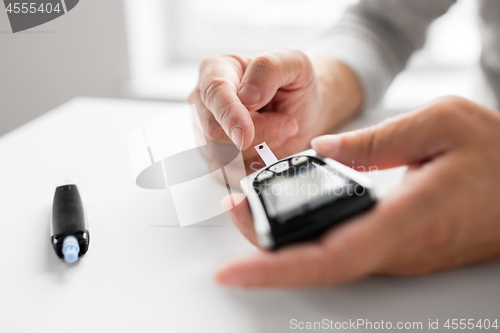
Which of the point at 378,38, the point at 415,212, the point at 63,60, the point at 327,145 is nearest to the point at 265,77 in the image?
the point at 327,145

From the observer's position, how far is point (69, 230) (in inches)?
13.8

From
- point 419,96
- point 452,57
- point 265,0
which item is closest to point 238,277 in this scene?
point 419,96

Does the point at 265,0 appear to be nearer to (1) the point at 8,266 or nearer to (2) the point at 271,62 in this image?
(2) the point at 271,62

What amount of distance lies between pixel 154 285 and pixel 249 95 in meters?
0.23

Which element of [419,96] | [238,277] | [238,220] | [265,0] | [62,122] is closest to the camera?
[238,277]

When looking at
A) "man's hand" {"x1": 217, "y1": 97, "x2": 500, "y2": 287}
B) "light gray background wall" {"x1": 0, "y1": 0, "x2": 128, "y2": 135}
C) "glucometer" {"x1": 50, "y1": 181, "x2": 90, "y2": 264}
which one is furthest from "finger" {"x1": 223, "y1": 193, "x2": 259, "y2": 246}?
"light gray background wall" {"x1": 0, "y1": 0, "x2": 128, "y2": 135}

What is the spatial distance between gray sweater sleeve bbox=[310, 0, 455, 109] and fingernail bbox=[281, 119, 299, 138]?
18 cm

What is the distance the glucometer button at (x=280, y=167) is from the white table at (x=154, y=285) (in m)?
0.08

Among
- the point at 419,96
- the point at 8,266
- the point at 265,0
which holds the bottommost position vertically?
the point at 8,266

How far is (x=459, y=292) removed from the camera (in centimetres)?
29

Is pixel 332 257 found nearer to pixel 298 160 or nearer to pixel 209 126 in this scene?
pixel 298 160

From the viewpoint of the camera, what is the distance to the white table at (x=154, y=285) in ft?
0.91

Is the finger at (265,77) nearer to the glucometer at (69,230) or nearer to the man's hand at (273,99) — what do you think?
the man's hand at (273,99)

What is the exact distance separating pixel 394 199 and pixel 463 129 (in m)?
0.09
